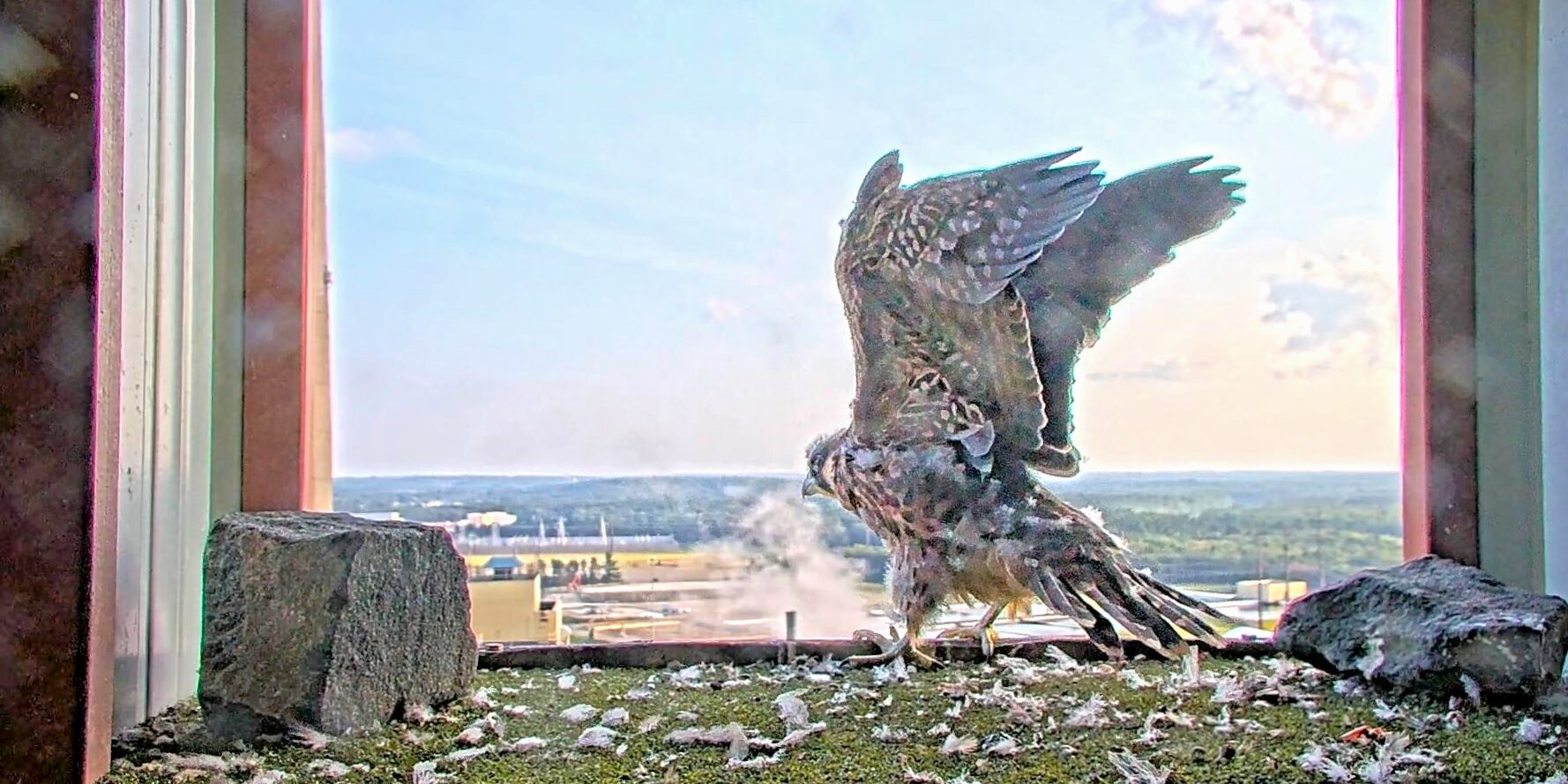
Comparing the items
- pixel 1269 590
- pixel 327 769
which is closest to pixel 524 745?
pixel 327 769

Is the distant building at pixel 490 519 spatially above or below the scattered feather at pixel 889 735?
above

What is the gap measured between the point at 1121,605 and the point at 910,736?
1.31 ft

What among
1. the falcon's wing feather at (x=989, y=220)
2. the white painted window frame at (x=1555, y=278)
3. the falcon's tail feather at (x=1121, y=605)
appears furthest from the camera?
the white painted window frame at (x=1555, y=278)

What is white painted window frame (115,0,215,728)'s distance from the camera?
1.48 metres

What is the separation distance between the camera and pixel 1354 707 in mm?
1701

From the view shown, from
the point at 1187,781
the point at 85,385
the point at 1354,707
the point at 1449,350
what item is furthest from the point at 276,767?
the point at 1449,350

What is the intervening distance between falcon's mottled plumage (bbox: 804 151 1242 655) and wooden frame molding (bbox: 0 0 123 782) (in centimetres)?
113

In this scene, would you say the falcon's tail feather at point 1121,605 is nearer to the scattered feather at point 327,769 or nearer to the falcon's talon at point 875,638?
the falcon's talon at point 875,638

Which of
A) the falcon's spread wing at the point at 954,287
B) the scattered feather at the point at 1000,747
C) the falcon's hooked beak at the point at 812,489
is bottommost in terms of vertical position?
the scattered feather at the point at 1000,747

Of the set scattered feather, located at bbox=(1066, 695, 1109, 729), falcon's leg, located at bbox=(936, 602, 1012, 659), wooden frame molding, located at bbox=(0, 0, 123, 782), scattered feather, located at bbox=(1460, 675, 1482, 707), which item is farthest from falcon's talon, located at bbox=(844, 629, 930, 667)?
wooden frame molding, located at bbox=(0, 0, 123, 782)

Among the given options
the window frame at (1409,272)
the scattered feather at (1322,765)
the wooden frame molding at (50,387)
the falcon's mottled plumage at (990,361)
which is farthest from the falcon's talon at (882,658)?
the wooden frame molding at (50,387)

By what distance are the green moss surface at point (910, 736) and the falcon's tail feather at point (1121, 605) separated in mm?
128

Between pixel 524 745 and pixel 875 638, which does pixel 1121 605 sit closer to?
pixel 875 638

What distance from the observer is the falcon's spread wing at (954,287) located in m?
1.76
